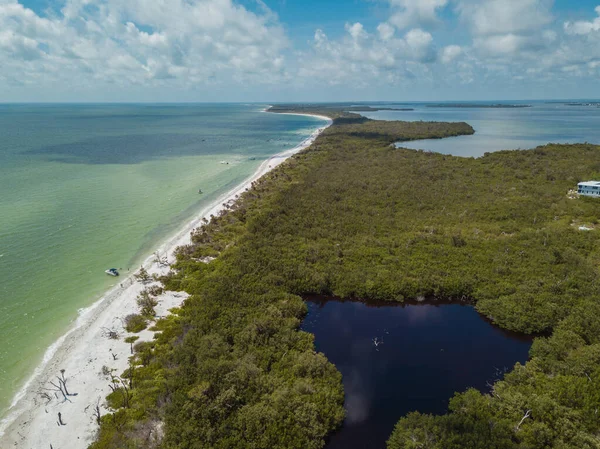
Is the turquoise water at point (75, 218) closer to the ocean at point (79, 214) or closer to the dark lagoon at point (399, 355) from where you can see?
the ocean at point (79, 214)

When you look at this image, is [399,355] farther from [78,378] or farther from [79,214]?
[79,214]

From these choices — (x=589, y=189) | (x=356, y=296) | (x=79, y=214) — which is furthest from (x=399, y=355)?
(x=589, y=189)

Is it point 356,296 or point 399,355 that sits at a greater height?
point 356,296

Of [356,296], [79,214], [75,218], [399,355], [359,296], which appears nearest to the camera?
[399,355]

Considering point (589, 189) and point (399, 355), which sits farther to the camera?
point (589, 189)

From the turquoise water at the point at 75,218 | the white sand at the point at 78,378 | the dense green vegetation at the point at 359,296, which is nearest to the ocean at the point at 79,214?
the turquoise water at the point at 75,218

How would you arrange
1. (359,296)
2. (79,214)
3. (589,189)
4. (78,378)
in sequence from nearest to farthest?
(78,378), (359,296), (79,214), (589,189)
